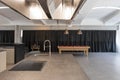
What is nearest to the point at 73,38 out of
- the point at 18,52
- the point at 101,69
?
the point at 18,52

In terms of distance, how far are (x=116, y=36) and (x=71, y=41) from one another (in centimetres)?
381

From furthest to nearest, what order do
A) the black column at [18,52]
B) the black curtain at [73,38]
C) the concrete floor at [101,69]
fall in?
the black curtain at [73,38], the black column at [18,52], the concrete floor at [101,69]

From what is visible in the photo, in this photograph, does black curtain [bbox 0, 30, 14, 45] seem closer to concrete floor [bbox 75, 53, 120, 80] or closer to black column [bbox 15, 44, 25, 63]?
black column [bbox 15, 44, 25, 63]

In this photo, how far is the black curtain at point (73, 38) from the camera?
15852mm

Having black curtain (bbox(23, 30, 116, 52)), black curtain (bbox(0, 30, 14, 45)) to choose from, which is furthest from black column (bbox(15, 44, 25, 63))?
black curtain (bbox(0, 30, 14, 45))

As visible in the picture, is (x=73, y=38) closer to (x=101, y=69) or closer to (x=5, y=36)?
(x=5, y=36)

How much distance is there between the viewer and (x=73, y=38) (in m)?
15.9

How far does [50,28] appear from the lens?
50.8 ft

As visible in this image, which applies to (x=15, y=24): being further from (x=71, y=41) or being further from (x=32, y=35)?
(x=71, y=41)

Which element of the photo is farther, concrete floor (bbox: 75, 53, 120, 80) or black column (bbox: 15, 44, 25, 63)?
black column (bbox: 15, 44, 25, 63)

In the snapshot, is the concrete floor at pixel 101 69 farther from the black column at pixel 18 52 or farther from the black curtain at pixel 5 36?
the black curtain at pixel 5 36

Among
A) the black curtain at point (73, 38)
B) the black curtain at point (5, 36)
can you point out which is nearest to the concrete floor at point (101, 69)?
the black curtain at point (73, 38)

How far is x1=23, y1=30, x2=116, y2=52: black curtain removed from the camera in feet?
52.0

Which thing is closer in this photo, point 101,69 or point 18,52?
point 101,69
